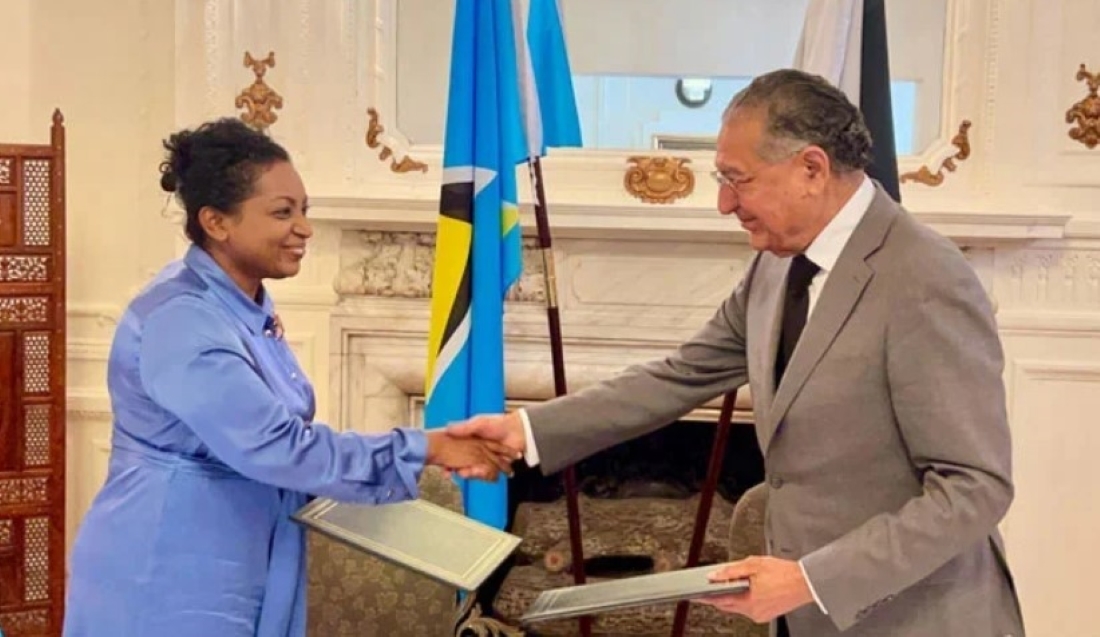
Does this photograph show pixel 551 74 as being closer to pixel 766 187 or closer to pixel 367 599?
pixel 367 599

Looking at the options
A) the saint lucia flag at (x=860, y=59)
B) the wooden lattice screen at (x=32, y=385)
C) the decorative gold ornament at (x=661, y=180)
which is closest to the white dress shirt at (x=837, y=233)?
the saint lucia flag at (x=860, y=59)

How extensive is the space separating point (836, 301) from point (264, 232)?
0.94 metres

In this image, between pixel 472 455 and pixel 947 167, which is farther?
pixel 947 167

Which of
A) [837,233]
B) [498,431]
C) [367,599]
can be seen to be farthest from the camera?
[367,599]

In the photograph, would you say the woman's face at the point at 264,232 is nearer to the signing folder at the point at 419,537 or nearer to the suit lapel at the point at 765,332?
the signing folder at the point at 419,537

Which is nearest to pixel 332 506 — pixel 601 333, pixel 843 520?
pixel 843 520

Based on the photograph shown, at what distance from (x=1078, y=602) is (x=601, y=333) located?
154 centimetres

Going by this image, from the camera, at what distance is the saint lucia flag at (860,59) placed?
268 centimetres

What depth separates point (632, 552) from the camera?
359cm

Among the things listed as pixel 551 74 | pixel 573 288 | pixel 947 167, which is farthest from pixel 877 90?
pixel 573 288

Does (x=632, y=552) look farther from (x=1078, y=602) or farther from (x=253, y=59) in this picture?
(x=253, y=59)

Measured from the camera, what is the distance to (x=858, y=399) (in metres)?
1.54

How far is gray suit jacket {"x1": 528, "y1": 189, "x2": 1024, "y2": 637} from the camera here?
1.46m

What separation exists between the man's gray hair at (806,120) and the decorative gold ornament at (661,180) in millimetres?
1728
